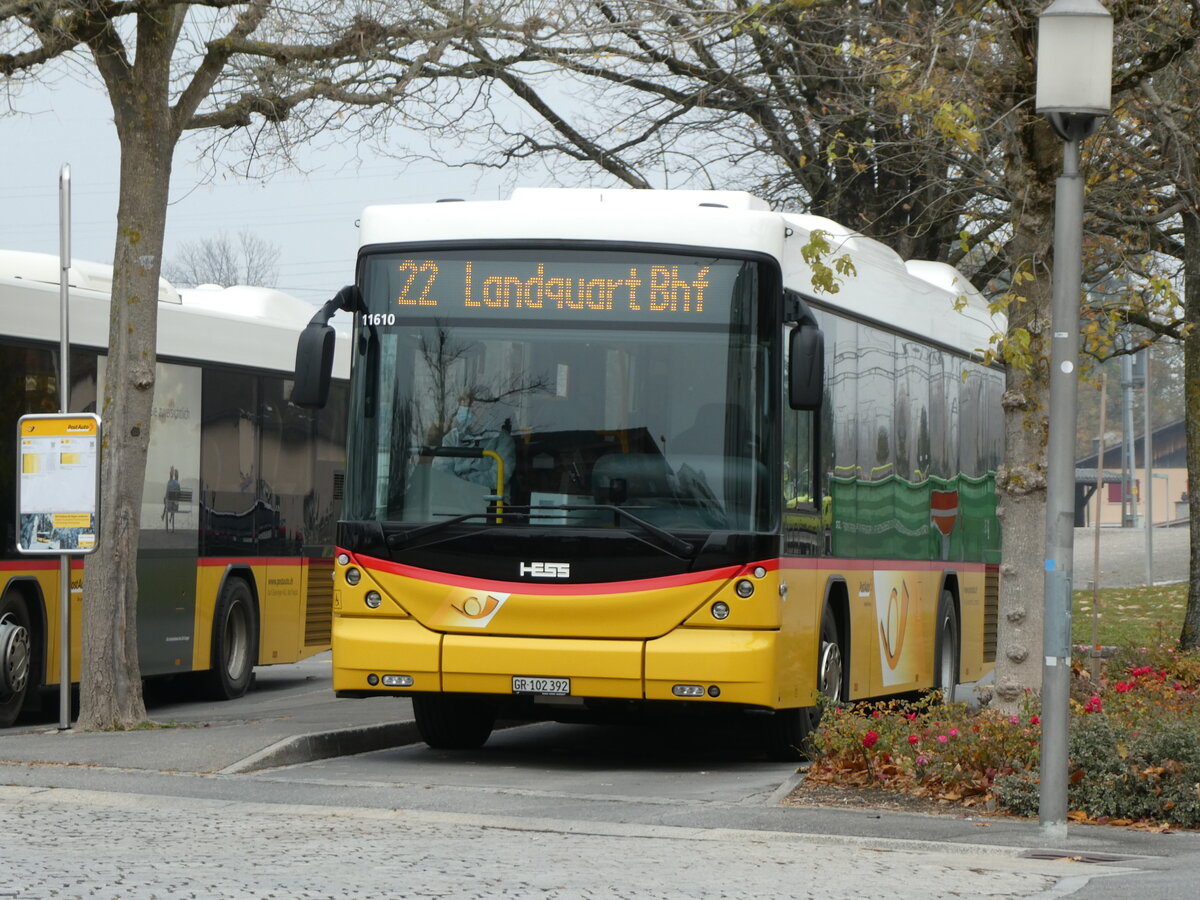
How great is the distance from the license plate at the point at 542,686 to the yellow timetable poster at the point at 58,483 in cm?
355

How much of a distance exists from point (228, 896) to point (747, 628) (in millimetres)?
5090

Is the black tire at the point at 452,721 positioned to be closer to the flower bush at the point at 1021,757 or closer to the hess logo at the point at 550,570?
the hess logo at the point at 550,570

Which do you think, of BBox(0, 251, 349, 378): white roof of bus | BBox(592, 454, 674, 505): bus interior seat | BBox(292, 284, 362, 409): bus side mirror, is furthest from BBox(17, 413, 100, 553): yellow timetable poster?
BBox(592, 454, 674, 505): bus interior seat

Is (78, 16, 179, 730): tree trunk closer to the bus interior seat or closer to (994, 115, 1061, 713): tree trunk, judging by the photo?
the bus interior seat

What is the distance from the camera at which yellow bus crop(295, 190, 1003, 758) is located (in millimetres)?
11961

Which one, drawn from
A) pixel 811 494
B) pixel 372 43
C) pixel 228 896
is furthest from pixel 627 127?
pixel 228 896

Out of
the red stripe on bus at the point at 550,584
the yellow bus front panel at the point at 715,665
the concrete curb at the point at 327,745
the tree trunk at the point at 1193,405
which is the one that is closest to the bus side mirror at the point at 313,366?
the red stripe on bus at the point at 550,584

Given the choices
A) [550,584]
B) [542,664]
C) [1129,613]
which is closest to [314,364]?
[550,584]

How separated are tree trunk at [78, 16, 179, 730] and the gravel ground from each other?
2939 cm

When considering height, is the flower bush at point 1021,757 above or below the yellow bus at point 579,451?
below

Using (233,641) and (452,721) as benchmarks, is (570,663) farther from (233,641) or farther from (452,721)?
(233,641)

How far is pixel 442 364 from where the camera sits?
12.3 metres

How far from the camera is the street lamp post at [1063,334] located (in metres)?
9.64

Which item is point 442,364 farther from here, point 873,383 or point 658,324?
point 873,383
